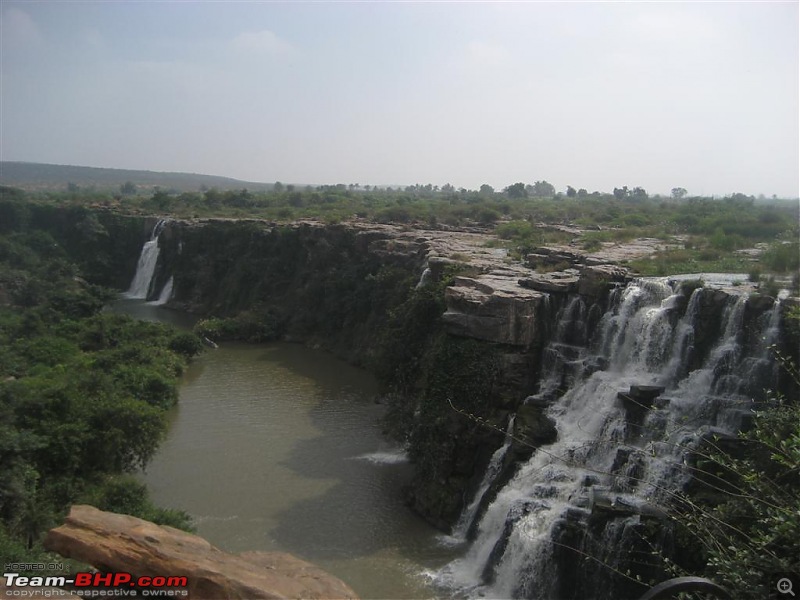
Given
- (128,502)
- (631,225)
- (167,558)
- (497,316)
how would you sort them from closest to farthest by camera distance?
(167,558), (128,502), (497,316), (631,225)

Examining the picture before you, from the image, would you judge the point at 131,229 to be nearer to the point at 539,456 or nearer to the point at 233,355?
the point at 233,355

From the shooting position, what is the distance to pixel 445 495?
1397cm

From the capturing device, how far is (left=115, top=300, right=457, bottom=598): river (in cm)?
1260

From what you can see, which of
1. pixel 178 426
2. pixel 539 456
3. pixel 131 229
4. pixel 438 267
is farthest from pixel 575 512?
pixel 131 229

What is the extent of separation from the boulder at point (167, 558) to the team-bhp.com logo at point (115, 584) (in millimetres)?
77

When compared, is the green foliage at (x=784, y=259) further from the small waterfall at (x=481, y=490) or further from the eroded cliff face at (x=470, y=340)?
the small waterfall at (x=481, y=490)

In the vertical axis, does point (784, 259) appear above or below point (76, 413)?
above

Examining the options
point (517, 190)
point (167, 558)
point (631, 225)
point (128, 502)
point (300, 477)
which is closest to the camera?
point (167, 558)

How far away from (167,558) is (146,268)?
3545cm

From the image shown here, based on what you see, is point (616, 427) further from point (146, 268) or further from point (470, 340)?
point (146, 268)

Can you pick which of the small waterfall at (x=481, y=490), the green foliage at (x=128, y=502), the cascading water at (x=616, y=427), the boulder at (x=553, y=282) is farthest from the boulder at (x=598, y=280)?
the green foliage at (x=128, y=502)

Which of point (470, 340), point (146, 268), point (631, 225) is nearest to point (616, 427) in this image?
point (470, 340)

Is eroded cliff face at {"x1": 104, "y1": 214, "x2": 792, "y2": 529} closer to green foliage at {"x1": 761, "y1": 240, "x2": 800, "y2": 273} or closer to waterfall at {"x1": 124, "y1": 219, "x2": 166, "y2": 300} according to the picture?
green foliage at {"x1": 761, "y1": 240, "x2": 800, "y2": 273}

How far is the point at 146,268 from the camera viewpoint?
39844 mm
